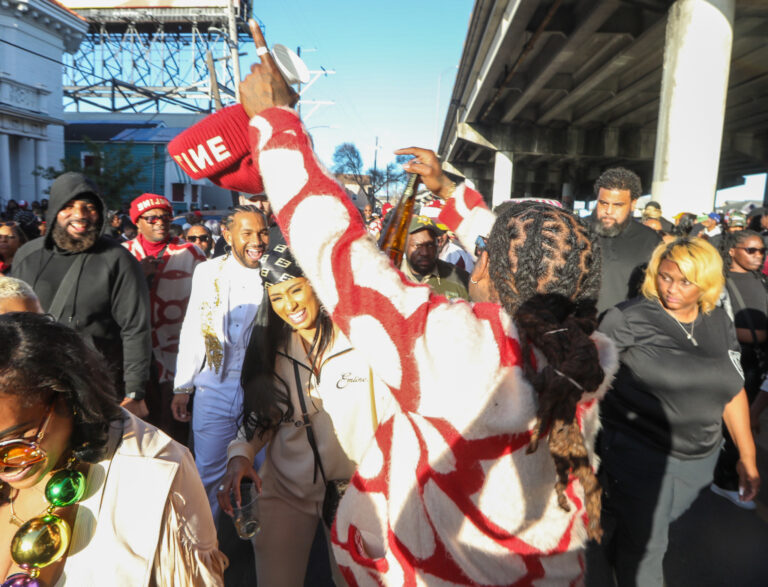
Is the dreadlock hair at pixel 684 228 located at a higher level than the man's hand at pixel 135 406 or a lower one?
higher

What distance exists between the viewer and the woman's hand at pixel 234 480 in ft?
7.58

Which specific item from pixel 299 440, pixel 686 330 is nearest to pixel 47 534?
pixel 299 440

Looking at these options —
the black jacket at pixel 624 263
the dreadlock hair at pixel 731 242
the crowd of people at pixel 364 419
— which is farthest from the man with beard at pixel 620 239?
the crowd of people at pixel 364 419

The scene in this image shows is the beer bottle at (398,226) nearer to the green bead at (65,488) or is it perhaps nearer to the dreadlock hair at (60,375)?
the dreadlock hair at (60,375)

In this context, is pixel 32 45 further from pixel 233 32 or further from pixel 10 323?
pixel 10 323

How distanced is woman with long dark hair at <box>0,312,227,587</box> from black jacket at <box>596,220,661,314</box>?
3.36m

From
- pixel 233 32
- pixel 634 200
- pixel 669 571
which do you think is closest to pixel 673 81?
pixel 634 200

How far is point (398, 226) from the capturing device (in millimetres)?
1828

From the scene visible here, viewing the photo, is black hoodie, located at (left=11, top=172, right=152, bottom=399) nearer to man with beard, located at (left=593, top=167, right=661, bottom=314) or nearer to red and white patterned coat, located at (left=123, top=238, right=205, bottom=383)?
red and white patterned coat, located at (left=123, top=238, right=205, bottom=383)

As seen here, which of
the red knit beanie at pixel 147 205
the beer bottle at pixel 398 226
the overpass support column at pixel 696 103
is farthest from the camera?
the overpass support column at pixel 696 103

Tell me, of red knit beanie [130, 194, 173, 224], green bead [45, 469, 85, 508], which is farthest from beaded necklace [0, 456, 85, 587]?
red knit beanie [130, 194, 173, 224]

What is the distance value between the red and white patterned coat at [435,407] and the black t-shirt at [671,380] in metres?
1.63

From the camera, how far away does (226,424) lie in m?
3.68

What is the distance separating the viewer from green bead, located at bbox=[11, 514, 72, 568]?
149cm
